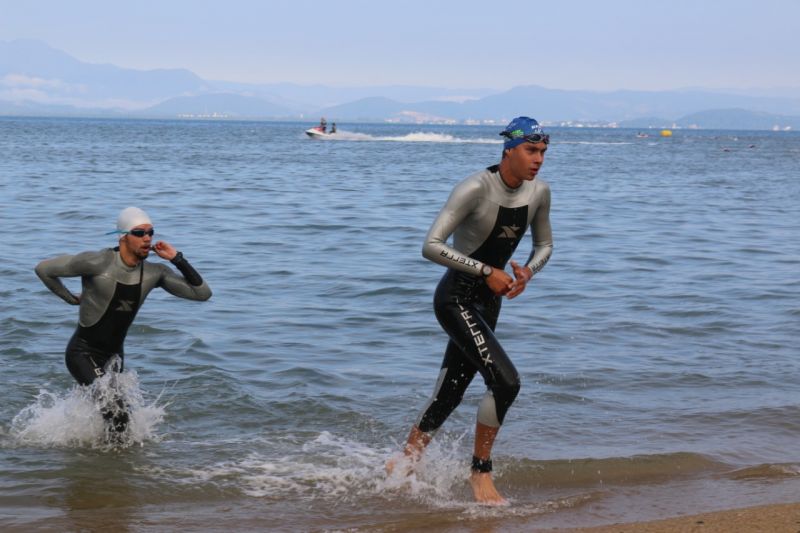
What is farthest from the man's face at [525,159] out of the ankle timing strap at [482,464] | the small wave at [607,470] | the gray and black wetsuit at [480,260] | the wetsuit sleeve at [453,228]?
the small wave at [607,470]

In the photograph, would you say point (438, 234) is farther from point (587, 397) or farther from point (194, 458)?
point (587, 397)

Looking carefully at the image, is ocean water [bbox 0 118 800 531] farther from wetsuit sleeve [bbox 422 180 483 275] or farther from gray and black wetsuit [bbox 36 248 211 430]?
wetsuit sleeve [bbox 422 180 483 275]

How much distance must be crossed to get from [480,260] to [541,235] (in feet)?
1.74

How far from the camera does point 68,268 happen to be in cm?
714

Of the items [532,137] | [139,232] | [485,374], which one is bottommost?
[485,374]

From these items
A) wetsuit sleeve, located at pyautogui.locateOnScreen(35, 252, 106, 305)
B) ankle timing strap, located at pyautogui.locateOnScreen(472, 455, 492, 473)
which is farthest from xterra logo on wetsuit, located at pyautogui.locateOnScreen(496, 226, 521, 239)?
wetsuit sleeve, located at pyautogui.locateOnScreen(35, 252, 106, 305)

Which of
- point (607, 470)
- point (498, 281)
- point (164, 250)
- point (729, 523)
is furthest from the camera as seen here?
point (607, 470)

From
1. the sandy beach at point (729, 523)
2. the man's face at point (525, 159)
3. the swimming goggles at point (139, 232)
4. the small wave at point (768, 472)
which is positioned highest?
the man's face at point (525, 159)

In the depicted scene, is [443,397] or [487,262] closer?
[487,262]

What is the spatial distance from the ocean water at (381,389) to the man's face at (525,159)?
79.3 inches

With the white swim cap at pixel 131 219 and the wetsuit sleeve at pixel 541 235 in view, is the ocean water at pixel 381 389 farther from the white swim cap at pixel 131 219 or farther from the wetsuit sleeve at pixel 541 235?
the wetsuit sleeve at pixel 541 235

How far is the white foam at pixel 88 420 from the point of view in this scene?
739 centimetres

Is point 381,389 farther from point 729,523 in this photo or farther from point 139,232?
point 729,523

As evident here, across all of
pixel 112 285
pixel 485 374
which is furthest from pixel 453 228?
pixel 112 285
